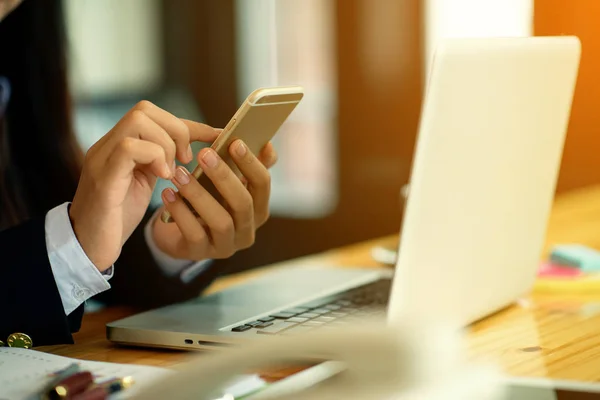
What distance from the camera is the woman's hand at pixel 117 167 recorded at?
108 cm

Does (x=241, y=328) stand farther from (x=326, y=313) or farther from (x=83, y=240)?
(x=83, y=240)

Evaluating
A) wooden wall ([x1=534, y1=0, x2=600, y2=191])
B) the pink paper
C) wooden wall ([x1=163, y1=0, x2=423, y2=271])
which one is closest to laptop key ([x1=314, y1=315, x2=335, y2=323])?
the pink paper

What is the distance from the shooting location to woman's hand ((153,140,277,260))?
1186 millimetres

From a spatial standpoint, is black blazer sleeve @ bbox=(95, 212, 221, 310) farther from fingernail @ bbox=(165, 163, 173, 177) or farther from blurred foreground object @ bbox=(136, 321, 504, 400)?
blurred foreground object @ bbox=(136, 321, 504, 400)

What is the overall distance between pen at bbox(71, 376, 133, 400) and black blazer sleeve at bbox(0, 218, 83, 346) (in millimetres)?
302

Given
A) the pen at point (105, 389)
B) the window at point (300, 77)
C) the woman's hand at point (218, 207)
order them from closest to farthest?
the pen at point (105, 389) < the woman's hand at point (218, 207) < the window at point (300, 77)

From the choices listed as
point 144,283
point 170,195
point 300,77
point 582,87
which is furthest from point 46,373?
point 300,77

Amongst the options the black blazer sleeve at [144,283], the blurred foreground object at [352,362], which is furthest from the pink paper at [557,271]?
the blurred foreground object at [352,362]

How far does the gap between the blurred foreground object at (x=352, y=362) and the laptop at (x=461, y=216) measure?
34cm

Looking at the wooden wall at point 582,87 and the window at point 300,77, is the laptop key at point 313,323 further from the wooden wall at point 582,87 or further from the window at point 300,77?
the window at point 300,77

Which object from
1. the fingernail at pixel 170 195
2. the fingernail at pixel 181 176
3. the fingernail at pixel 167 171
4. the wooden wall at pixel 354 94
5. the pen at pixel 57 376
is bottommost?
the wooden wall at pixel 354 94

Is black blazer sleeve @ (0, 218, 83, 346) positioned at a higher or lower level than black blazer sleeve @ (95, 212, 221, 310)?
higher

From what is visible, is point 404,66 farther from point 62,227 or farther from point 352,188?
point 62,227

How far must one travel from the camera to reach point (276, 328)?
1101 millimetres
